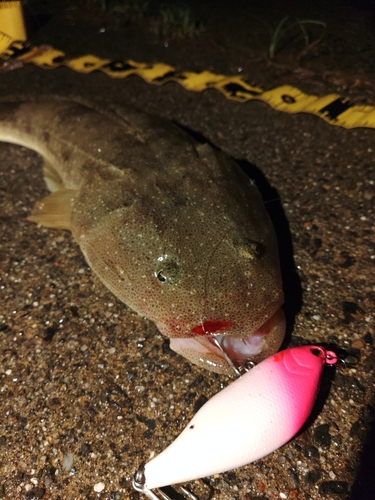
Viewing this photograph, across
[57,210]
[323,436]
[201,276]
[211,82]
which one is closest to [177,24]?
[211,82]

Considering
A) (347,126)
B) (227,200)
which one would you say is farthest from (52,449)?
(347,126)

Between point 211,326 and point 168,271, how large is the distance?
1.09 ft

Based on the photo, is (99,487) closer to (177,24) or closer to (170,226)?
(170,226)

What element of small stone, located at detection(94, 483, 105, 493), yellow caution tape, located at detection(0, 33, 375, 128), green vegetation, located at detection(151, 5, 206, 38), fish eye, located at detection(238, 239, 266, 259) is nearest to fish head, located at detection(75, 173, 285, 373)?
fish eye, located at detection(238, 239, 266, 259)

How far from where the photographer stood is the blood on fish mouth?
5.82ft

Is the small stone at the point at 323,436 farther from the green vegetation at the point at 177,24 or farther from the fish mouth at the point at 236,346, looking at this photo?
the green vegetation at the point at 177,24

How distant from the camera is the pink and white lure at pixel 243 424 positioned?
1.50 meters

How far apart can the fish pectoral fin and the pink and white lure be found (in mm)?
1605

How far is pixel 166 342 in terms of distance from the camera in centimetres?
219

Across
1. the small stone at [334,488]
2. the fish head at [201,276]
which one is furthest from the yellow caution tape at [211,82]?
the small stone at [334,488]

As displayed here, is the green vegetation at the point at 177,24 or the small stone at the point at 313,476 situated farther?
the green vegetation at the point at 177,24

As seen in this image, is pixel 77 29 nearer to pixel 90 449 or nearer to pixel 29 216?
pixel 29 216

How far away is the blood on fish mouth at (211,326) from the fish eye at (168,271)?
238 mm

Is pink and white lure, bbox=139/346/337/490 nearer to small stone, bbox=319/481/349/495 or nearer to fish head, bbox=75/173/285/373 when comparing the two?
fish head, bbox=75/173/285/373
